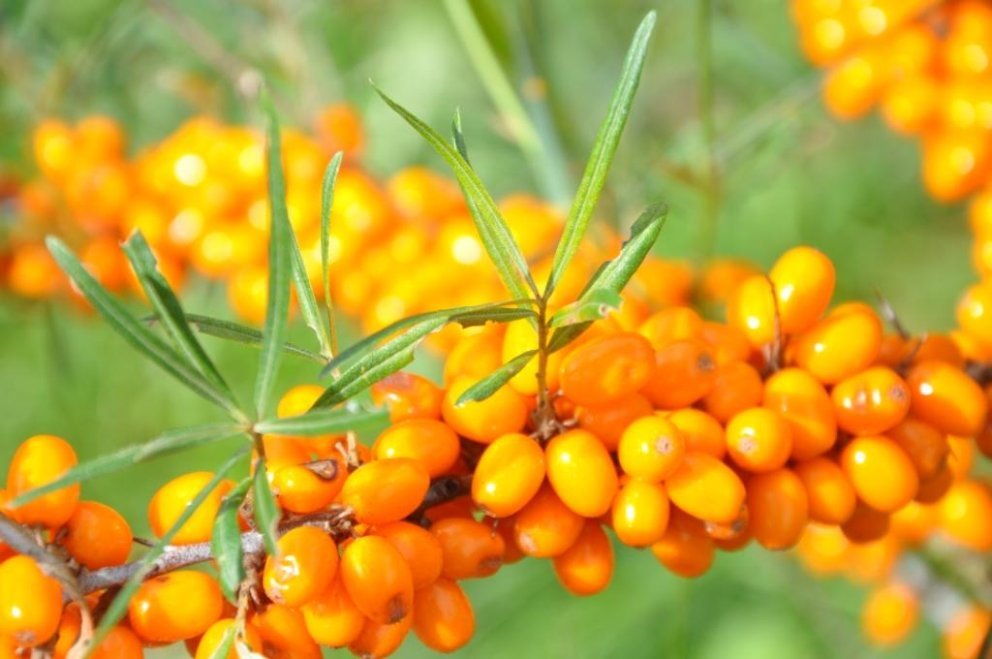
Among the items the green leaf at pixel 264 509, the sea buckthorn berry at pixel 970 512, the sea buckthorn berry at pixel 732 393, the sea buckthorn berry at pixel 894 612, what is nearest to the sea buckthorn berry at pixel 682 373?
the sea buckthorn berry at pixel 732 393

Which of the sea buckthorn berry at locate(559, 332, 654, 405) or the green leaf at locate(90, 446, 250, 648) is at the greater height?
the green leaf at locate(90, 446, 250, 648)

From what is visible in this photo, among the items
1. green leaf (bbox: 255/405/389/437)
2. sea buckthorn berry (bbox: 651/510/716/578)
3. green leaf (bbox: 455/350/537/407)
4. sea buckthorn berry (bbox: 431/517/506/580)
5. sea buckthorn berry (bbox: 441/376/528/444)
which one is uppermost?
green leaf (bbox: 255/405/389/437)

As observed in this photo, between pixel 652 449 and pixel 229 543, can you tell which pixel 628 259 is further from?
pixel 229 543

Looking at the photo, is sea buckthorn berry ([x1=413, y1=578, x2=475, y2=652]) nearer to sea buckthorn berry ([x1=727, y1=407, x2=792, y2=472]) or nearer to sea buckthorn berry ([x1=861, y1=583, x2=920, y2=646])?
sea buckthorn berry ([x1=727, y1=407, x2=792, y2=472])

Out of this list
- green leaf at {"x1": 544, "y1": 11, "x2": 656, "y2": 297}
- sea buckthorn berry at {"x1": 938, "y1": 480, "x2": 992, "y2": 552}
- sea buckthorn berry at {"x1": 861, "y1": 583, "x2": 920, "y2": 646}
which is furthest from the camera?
sea buckthorn berry at {"x1": 861, "y1": 583, "x2": 920, "y2": 646}

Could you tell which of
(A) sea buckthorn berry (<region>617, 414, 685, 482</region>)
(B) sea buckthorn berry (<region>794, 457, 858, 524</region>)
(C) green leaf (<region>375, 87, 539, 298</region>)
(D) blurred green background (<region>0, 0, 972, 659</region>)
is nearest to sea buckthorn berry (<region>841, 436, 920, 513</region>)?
(B) sea buckthorn berry (<region>794, 457, 858, 524</region>)

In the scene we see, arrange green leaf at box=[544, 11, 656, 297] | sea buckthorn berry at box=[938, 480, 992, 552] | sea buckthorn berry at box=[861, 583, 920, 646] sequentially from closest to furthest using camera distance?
1. green leaf at box=[544, 11, 656, 297]
2. sea buckthorn berry at box=[938, 480, 992, 552]
3. sea buckthorn berry at box=[861, 583, 920, 646]
